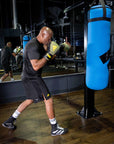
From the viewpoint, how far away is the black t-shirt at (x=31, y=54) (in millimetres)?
1469

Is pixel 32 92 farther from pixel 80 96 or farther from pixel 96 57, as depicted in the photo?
pixel 80 96

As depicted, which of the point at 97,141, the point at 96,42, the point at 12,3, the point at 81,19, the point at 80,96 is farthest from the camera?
the point at 81,19

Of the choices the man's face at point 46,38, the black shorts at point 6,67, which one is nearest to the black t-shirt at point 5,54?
the black shorts at point 6,67

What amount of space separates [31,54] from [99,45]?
79cm

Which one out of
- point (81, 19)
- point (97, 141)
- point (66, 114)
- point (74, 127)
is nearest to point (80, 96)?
point (66, 114)

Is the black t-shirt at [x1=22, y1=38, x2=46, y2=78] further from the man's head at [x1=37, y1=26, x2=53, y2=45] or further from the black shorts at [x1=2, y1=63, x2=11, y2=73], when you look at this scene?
the black shorts at [x1=2, y1=63, x2=11, y2=73]

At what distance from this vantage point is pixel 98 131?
5.69 feet

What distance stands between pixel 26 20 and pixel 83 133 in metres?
7.38

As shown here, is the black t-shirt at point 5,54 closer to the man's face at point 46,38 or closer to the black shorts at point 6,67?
the black shorts at point 6,67

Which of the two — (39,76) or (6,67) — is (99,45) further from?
(6,67)

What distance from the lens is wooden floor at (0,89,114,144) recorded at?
5.16 feet

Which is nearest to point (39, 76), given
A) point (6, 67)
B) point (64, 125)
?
point (64, 125)

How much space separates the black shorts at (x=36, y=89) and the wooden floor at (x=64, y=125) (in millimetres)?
461

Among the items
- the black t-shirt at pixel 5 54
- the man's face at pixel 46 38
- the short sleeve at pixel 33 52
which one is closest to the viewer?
the short sleeve at pixel 33 52
